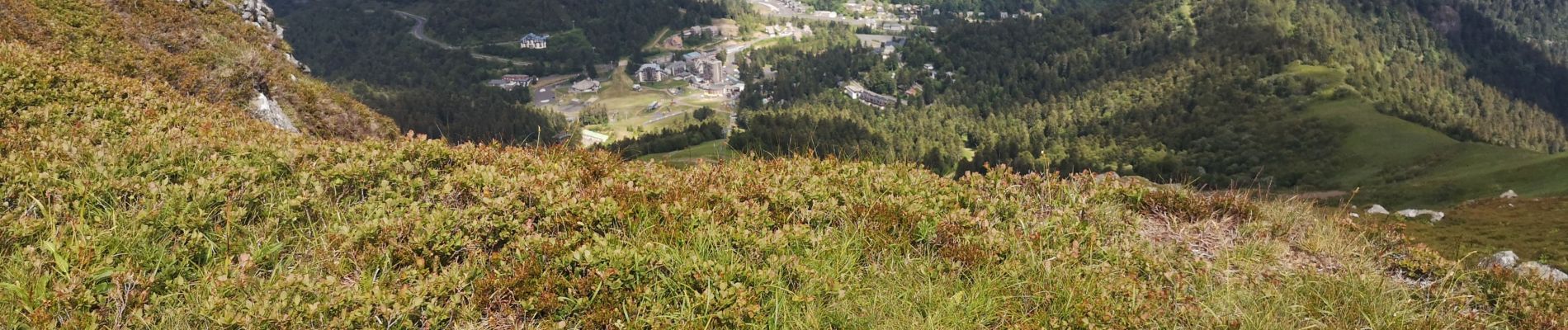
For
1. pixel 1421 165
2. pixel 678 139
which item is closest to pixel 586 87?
pixel 678 139

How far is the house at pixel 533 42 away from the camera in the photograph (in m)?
176

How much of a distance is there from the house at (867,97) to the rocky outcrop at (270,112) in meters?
133

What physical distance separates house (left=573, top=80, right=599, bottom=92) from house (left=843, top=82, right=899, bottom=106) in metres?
50.3

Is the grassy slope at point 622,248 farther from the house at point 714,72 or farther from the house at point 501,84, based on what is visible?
the house at point 501,84

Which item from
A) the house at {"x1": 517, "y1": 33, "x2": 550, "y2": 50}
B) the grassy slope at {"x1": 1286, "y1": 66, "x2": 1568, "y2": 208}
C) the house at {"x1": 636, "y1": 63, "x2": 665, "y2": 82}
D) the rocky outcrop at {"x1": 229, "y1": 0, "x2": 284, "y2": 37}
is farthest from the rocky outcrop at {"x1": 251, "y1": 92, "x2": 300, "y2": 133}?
the house at {"x1": 517, "y1": 33, "x2": 550, "y2": 50}

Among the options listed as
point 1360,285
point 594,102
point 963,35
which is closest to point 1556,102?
point 963,35

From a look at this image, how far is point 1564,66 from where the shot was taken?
189750 mm

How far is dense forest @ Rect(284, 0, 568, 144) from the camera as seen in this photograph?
10081cm

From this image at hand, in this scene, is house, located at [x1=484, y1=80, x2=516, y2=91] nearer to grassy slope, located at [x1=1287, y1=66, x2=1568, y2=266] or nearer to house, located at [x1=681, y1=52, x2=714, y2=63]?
house, located at [x1=681, y1=52, x2=714, y2=63]

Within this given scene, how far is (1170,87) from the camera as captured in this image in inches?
5034

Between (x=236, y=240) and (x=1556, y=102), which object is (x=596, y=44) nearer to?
(x=236, y=240)

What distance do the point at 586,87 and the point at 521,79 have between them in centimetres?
1502

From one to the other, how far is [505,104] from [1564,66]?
263 metres

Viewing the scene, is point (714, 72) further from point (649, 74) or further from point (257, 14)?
point (257, 14)
